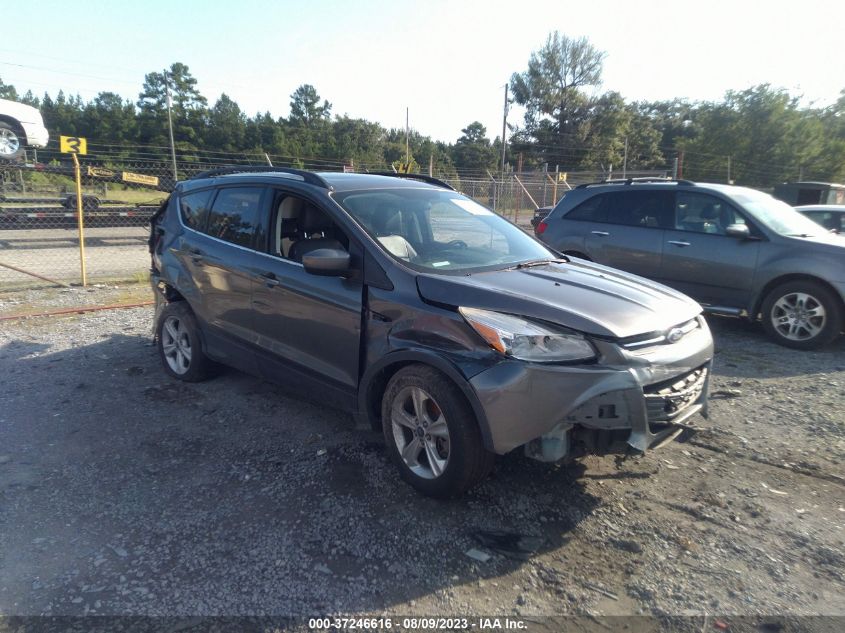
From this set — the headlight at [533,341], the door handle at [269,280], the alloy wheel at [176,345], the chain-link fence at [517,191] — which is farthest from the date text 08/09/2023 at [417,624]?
the chain-link fence at [517,191]

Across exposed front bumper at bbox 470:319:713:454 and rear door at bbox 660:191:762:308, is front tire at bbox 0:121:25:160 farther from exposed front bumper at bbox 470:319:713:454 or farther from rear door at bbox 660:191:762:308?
exposed front bumper at bbox 470:319:713:454

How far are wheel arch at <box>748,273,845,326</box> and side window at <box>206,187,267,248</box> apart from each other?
17.8ft

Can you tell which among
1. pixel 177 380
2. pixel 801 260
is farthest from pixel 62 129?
pixel 801 260

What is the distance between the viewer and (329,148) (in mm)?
39500

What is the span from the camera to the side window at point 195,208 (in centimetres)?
502

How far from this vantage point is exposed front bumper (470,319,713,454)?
285 centimetres

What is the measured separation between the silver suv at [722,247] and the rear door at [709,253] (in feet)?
0.04

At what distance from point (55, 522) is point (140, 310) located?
5.39m

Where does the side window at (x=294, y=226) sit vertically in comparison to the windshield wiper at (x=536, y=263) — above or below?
above

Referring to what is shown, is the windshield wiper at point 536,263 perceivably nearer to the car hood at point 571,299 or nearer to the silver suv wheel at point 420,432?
the car hood at point 571,299

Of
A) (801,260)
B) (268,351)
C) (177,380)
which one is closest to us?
(268,351)

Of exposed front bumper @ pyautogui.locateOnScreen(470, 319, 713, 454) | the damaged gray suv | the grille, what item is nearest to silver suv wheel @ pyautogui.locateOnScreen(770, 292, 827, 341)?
the damaged gray suv

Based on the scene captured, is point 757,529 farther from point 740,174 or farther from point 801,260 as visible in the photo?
point 740,174

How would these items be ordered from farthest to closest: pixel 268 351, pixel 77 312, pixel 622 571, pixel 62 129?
pixel 62 129 < pixel 77 312 < pixel 268 351 < pixel 622 571
